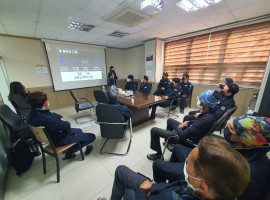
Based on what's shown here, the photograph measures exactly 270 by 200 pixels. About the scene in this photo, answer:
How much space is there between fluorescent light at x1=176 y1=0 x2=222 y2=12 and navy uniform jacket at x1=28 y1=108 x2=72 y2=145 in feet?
9.19

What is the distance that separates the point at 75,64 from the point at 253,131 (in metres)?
5.48

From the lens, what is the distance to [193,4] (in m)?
2.11

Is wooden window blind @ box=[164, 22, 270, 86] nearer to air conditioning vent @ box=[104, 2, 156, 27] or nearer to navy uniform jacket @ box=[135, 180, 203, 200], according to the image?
air conditioning vent @ box=[104, 2, 156, 27]

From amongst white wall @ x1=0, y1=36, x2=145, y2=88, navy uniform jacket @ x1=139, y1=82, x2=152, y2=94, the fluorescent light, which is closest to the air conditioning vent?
the fluorescent light

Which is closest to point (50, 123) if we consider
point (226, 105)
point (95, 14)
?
point (95, 14)

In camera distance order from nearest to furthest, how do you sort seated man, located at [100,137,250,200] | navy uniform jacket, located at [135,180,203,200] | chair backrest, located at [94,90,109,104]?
1. seated man, located at [100,137,250,200]
2. navy uniform jacket, located at [135,180,203,200]
3. chair backrest, located at [94,90,109,104]

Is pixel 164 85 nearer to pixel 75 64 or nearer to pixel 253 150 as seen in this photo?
pixel 253 150

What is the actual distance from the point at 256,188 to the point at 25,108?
133 inches

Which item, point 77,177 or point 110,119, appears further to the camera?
point 110,119

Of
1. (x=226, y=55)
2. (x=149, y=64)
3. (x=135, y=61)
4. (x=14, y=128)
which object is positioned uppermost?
(x=135, y=61)

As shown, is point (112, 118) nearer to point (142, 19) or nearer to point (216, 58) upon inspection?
point (142, 19)

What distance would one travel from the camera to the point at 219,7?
220 centimetres

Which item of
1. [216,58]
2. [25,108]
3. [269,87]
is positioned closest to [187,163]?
[269,87]

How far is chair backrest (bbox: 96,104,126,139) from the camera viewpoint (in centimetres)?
164
